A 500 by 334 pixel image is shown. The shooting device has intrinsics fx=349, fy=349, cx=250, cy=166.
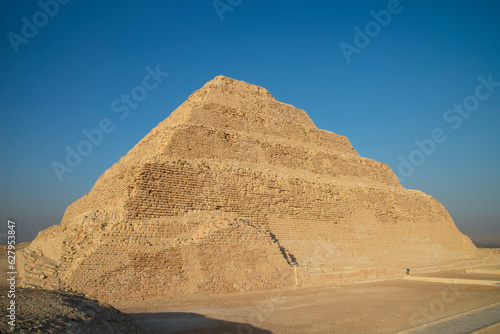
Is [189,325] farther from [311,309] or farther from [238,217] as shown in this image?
[238,217]

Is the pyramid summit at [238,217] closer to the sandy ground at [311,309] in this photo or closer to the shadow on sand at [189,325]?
the sandy ground at [311,309]

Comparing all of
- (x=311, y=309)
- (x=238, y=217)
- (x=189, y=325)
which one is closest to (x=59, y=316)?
(x=189, y=325)

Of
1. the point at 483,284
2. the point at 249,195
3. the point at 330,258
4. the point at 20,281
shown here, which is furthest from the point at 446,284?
the point at 20,281

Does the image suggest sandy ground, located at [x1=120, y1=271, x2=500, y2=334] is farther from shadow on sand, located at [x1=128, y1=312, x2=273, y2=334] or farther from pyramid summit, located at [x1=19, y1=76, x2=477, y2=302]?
pyramid summit, located at [x1=19, y1=76, x2=477, y2=302]

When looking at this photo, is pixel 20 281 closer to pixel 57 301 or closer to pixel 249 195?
pixel 57 301

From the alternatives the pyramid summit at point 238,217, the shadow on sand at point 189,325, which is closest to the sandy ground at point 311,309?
the shadow on sand at point 189,325
